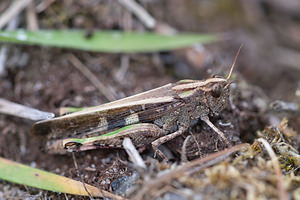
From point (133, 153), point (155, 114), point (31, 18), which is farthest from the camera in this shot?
point (31, 18)

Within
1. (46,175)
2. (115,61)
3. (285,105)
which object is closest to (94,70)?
(115,61)

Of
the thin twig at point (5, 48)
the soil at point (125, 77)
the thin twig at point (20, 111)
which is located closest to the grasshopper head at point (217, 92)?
the soil at point (125, 77)

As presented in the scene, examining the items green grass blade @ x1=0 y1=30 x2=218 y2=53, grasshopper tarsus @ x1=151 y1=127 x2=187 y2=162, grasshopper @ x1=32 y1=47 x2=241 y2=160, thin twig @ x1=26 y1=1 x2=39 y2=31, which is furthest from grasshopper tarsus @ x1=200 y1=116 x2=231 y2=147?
thin twig @ x1=26 y1=1 x2=39 y2=31

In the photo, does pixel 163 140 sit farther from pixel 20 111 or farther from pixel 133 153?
pixel 20 111

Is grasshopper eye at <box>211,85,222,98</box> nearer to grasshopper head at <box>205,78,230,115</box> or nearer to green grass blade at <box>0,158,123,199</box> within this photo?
grasshopper head at <box>205,78,230,115</box>

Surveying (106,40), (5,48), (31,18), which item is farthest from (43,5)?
(106,40)

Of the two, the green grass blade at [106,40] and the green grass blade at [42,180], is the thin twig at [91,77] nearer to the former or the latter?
the green grass blade at [106,40]

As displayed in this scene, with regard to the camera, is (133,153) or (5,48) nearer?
(133,153)
